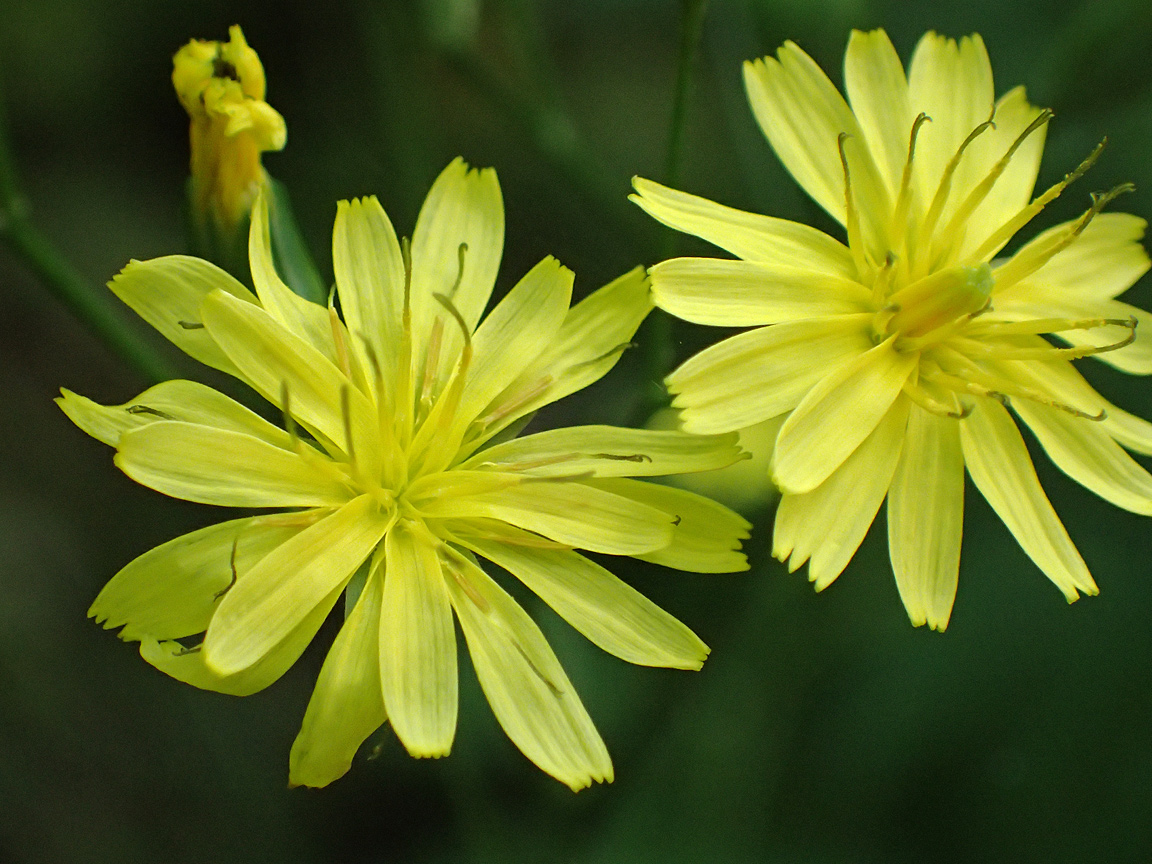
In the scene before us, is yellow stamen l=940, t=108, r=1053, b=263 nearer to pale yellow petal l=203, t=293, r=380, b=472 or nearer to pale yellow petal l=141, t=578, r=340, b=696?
pale yellow petal l=203, t=293, r=380, b=472

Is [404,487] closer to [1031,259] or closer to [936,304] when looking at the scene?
[936,304]

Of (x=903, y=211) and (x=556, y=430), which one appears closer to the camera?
(x=556, y=430)

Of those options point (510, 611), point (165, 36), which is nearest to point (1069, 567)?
point (510, 611)

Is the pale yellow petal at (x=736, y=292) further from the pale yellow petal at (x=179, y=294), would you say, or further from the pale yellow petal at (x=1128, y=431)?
the pale yellow petal at (x=179, y=294)

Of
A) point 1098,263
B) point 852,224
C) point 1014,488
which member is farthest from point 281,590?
point 1098,263

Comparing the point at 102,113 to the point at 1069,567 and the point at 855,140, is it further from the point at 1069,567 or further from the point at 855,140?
the point at 1069,567

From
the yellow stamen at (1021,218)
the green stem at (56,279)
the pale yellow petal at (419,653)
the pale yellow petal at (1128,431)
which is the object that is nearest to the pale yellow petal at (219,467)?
the pale yellow petal at (419,653)

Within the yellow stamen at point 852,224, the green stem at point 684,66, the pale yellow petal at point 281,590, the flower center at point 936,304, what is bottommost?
the pale yellow petal at point 281,590
